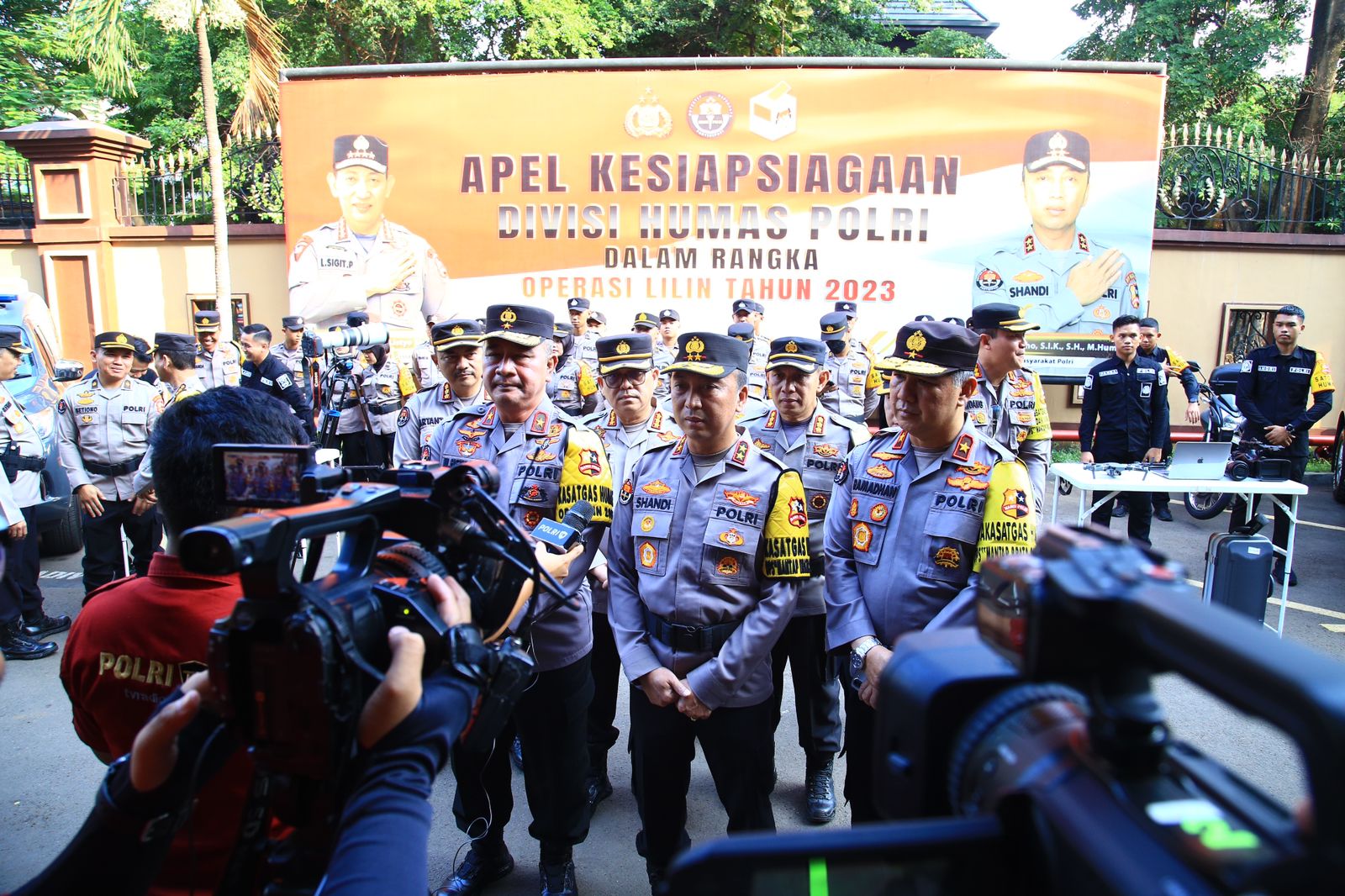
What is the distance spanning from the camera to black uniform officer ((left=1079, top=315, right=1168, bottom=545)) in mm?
6930

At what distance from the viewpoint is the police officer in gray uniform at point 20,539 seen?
4957 mm

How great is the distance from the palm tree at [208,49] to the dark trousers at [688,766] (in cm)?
1146

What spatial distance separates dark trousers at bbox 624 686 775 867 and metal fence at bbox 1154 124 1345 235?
1189cm

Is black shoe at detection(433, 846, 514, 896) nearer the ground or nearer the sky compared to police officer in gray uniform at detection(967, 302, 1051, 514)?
nearer the ground

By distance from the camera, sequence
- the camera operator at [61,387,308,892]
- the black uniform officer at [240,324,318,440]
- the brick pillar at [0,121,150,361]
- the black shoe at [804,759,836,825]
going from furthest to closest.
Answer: the brick pillar at [0,121,150,361], the black uniform officer at [240,324,318,440], the black shoe at [804,759,836,825], the camera operator at [61,387,308,892]

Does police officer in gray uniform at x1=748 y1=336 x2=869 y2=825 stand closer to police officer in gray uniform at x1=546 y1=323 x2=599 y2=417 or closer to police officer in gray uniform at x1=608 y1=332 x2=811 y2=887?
police officer in gray uniform at x1=608 y1=332 x2=811 y2=887

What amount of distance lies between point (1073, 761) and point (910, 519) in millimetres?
1946

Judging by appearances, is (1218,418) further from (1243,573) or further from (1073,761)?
(1073,761)

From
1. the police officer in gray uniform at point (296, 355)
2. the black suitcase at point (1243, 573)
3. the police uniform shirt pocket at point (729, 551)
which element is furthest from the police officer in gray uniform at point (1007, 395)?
the police officer in gray uniform at point (296, 355)

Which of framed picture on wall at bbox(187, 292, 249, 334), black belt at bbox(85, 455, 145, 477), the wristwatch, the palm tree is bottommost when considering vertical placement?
black belt at bbox(85, 455, 145, 477)

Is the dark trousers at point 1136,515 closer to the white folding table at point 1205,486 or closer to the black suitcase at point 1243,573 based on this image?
the white folding table at point 1205,486

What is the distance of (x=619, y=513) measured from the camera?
2840 millimetres

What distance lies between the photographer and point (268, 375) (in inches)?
320

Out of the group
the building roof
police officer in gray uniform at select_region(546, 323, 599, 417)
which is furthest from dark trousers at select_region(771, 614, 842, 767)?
the building roof
